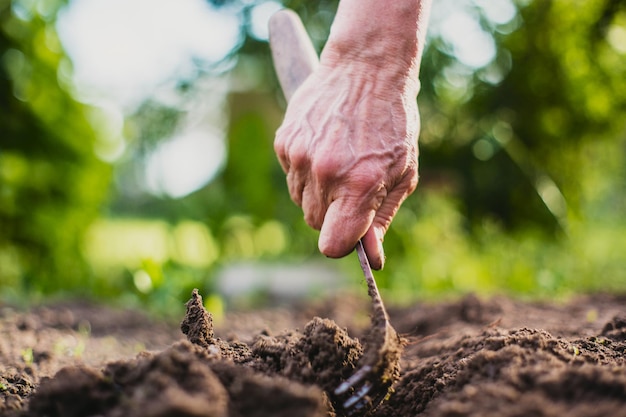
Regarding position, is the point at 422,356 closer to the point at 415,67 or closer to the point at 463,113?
the point at 415,67

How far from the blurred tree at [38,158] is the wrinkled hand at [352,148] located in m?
4.20

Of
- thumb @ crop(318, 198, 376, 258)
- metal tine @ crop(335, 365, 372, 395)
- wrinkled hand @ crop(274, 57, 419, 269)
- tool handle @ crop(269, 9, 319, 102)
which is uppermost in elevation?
tool handle @ crop(269, 9, 319, 102)

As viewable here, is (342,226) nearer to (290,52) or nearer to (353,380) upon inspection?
(353,380)

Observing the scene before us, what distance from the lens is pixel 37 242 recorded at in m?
5.41

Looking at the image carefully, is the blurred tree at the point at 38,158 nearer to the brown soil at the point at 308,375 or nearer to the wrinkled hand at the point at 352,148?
the brown soil at the point at 308,375

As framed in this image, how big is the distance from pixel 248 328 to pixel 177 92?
4.07m

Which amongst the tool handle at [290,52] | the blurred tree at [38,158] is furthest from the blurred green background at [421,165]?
the tool handle at [290,52]

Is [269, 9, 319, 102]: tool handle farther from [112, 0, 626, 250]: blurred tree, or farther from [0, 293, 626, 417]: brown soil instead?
[112, 0, 626, 250]: blurred tree

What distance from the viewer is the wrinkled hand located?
5.80ft

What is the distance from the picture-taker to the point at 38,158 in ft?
17.9

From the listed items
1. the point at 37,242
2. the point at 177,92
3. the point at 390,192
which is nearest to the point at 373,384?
the point at 390,192

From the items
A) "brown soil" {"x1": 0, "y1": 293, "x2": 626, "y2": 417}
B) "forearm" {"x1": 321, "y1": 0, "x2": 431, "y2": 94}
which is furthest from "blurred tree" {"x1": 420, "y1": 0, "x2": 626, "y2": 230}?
"forearm" {"x1": 321, "y1": 0, "x2": 431, "y2": 94}

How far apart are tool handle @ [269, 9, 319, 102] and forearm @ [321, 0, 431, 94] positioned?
0.44m

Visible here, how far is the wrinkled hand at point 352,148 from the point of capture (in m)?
1.77
